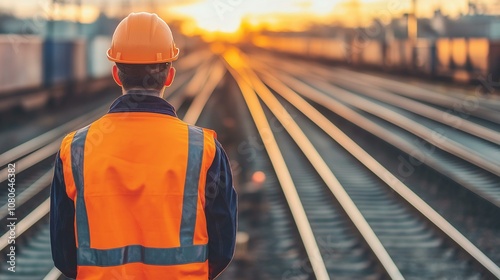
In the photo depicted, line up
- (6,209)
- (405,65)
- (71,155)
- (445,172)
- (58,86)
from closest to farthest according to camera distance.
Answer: (71,155) → (6,209) → (445,172) → (58,86) → (405,65)

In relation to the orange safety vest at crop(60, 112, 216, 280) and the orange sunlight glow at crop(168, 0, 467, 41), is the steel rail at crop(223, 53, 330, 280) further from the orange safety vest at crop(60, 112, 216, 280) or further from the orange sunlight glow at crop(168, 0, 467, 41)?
the orange safety vest at crop(60, 112, 216, 280)

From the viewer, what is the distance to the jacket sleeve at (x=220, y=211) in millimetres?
2467

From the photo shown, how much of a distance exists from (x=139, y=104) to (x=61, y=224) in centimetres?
43

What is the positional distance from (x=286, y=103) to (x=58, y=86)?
6966mm

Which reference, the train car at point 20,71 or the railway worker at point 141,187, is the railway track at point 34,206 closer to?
the train car at point 20,71

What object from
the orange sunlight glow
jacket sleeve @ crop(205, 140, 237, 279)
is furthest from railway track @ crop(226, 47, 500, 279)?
the orange sunlight glow

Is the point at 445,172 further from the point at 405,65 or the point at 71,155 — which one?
the point at 405,65

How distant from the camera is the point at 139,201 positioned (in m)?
2.33

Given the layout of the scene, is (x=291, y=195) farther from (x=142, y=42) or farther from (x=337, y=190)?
(x=142, y=42)

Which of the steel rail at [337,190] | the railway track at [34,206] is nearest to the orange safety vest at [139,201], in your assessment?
the railway track at [34,206]

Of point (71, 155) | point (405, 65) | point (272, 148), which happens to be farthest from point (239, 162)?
point (405, 65)

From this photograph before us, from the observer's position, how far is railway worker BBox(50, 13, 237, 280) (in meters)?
2.34

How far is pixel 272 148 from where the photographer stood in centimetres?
1412

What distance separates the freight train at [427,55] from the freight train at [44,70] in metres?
13.1
